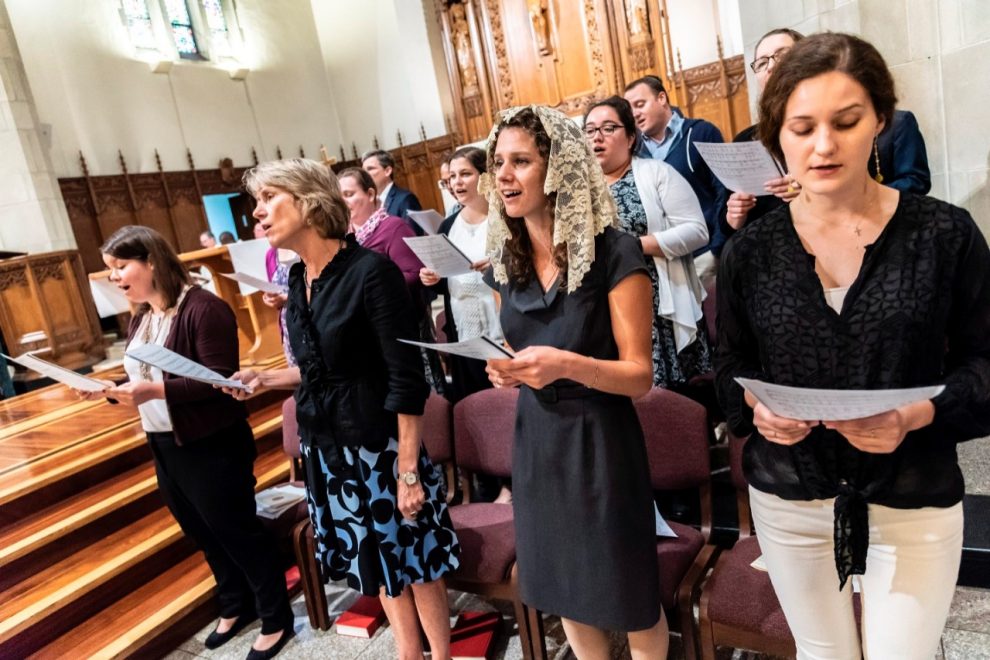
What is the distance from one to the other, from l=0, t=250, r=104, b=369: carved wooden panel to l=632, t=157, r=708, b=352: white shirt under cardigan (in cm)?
677

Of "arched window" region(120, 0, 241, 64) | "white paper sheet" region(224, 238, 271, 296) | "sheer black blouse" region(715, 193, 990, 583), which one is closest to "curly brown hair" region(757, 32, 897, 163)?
"sheer black blouse" region(715, 193, 990, 583)

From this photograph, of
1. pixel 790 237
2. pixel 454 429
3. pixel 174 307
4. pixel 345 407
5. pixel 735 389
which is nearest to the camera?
pixel 790 237

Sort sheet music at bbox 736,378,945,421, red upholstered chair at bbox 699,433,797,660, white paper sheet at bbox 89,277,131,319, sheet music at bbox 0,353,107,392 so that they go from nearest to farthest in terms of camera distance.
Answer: sheet music at bbox 736,378,945,421 → red upholstered chair at bbox 699,433,797,660 → sheet music at bbox 0,353,107,392 → white paper sheet at bbox 89,277,131,319

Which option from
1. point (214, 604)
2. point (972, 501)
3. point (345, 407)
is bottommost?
point (214, 604)

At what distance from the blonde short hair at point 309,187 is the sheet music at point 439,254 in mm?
→ 474

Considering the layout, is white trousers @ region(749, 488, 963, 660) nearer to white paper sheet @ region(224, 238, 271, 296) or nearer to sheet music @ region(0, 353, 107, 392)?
sheet music @ region(0, 353, 107, 392)

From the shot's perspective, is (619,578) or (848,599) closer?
(848,599)

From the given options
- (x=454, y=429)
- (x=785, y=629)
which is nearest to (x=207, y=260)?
(x=454, y=429)

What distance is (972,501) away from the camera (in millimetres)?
2154

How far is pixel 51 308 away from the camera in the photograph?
716 centimetres

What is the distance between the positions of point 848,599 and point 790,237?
67 centimetres

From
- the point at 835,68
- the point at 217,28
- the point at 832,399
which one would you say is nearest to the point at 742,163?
the point at 835,68

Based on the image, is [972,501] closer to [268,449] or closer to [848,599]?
[848,599]

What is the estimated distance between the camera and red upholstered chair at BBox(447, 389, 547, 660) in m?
2.08
